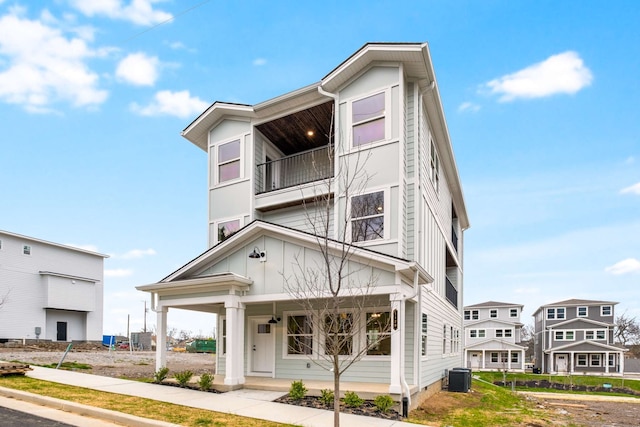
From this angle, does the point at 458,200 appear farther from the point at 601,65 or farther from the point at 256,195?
the point at 256,195

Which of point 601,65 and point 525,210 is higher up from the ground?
point 601,65

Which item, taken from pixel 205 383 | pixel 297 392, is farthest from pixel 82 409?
pixel 297 392

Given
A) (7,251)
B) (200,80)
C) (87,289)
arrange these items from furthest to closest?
(87,289) → (7,251) → (200,80)

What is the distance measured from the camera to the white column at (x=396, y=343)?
9.77 m

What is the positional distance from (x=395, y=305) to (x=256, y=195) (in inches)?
271

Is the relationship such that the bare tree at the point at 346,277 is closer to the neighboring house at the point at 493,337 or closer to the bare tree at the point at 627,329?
the neighboring house at the point at 493,337

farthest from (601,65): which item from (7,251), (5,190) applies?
(7,251)

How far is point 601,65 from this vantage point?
21.4 m

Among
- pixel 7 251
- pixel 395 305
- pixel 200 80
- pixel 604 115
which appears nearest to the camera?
pixel 395 305

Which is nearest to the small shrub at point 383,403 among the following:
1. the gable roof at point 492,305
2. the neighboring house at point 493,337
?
the neighboring house at point 493,337

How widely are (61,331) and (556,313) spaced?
50610mm

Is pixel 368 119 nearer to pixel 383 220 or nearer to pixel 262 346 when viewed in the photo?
pixel 383 220

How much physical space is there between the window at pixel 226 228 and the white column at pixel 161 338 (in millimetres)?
3377

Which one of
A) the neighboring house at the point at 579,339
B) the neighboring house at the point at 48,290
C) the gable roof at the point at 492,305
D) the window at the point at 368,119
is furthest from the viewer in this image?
the gable roof at the point at 492,305
